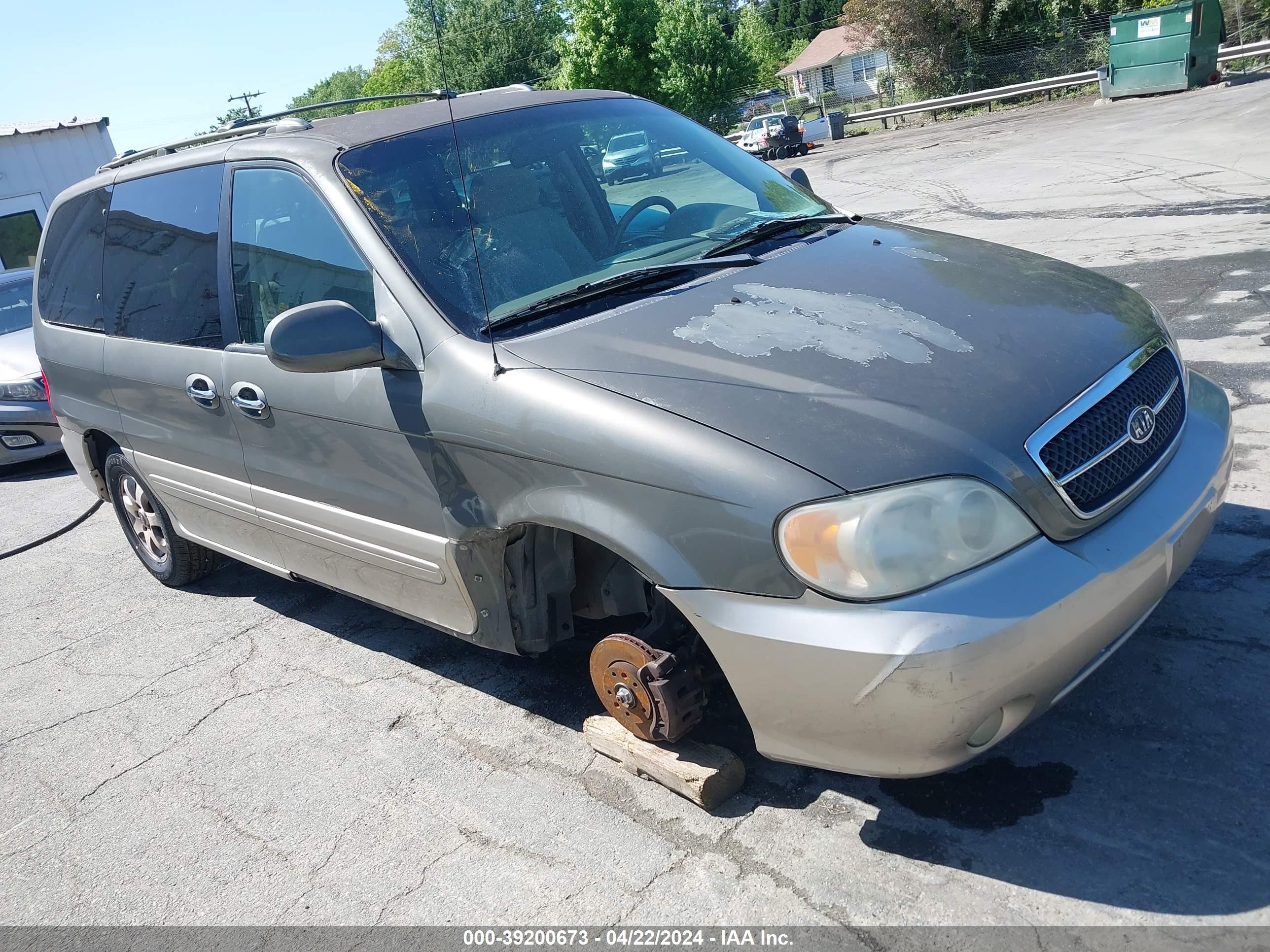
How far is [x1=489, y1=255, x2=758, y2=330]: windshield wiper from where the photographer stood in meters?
2.98

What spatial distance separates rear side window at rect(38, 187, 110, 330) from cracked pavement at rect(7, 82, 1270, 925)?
1428mm

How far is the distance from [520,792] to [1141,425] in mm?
2006

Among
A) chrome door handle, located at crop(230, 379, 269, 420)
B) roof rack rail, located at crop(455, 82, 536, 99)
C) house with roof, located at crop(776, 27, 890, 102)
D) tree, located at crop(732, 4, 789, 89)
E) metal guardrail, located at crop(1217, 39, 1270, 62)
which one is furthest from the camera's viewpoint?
house with roof, located at crop(776, 27, 890, 102)

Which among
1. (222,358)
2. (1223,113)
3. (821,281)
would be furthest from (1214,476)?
(1223,113)

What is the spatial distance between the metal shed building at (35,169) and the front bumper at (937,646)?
18.0 meters

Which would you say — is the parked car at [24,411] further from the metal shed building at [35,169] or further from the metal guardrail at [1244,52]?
the metal guardrail at [1244,52]

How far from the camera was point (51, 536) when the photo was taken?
6.49 metres

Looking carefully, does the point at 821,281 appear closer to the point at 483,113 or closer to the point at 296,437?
the point at 483,113

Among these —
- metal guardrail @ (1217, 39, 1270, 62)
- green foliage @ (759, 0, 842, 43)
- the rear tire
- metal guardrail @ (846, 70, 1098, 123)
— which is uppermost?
green foliage @ (759, 0, 842, 43)

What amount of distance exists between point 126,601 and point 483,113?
3.17 metres

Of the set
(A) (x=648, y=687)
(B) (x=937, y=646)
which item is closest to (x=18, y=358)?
(A) (x=648, y=687)

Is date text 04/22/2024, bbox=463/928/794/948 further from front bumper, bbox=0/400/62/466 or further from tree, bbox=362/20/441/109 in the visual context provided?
tree, bbox=362/20/441/109

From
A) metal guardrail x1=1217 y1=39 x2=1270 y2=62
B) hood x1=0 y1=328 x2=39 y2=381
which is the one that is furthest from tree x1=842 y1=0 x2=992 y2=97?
hood x1=0 y1=328 x2=39 y2=381

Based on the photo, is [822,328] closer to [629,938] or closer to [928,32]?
[629,938]
